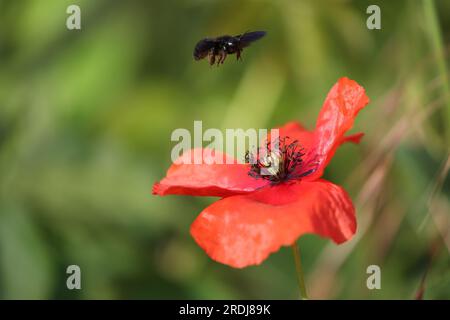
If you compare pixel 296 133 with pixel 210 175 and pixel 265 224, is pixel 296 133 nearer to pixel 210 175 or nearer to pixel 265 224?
pixel 210 175

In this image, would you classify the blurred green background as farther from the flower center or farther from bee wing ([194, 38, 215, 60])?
bee wing ([194, 38, 215, 60])

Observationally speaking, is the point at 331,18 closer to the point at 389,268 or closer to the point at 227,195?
the point at 389,268

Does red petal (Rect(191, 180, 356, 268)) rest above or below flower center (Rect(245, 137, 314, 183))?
below

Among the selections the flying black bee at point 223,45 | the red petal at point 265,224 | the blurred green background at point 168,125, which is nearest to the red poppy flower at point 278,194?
the red petal at point 265,224

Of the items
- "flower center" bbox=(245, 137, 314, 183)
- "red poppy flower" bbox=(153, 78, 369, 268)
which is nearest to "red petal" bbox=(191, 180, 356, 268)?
"red poppy flower" bbox=(153, 78, 369, 268)

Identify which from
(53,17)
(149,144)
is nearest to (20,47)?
(53,17)
